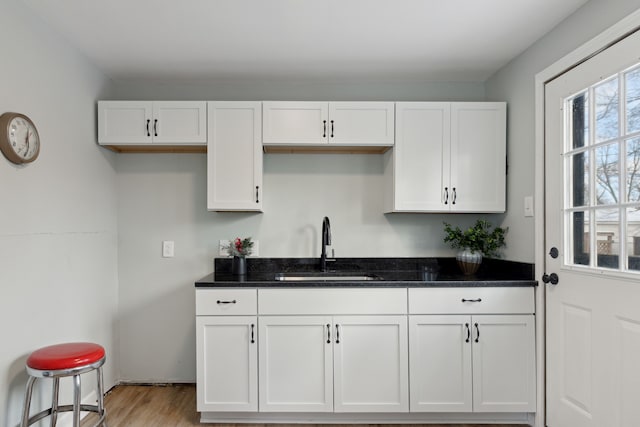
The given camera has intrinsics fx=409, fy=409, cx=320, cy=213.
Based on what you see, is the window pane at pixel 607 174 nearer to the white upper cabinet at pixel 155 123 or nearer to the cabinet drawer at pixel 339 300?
the cabinet drawer at pixel 339 300

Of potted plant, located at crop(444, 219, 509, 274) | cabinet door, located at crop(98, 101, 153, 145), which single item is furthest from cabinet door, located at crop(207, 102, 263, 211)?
potted plant, located at crop(444, 219, 509, 274)

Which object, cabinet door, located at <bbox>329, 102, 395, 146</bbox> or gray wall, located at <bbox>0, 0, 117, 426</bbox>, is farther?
cabinet door, located at <bbox>329, 102, 395, 146</bbox>

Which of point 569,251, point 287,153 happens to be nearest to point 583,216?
point 569,251

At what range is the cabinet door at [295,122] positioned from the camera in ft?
9.15

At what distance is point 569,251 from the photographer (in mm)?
2178

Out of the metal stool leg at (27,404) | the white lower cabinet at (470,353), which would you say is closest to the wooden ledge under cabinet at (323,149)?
the white lower cabinet at (470,353)

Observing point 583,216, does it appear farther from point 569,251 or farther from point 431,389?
point 431,389

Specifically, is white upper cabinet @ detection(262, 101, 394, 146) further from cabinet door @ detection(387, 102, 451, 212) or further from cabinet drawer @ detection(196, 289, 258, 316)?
cabinet drawer @ detection(196, 289, 258, 316)

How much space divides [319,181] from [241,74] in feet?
3.15

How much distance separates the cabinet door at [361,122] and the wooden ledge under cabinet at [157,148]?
0.97 metres

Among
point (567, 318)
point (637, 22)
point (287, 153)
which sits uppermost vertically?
point (637, 22)

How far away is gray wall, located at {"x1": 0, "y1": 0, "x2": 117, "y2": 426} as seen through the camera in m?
1.95

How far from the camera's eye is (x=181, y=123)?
110 inches

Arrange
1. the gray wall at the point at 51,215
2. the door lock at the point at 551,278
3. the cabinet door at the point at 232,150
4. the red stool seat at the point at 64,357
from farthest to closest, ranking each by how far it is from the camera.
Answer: the cabinet door at the point at 232,150
the door lock at the point at 551,278
the gray wall at the point at 51,215
the red stool seat at the point at 64,357
